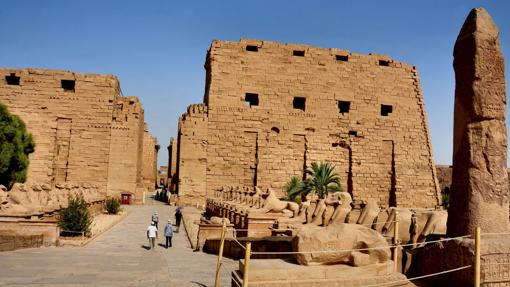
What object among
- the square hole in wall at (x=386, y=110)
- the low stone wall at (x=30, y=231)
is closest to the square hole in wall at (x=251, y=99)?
the square hole in wall at (x=386, y=110)

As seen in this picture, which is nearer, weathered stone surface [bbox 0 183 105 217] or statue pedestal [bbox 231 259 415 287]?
statue pedestal [bbox 231 259 415 287]

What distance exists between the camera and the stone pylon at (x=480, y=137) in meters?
5.10

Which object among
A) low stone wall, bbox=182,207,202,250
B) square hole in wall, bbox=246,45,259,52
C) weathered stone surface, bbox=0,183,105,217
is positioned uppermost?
square hole in wall, bbox=246,45,259,52

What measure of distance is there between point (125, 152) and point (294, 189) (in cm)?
953

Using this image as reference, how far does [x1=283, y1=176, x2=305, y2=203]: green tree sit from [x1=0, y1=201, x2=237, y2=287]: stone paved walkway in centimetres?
1092

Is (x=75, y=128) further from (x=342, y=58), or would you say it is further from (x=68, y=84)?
(x=342, y=58)

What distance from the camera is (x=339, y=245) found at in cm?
494

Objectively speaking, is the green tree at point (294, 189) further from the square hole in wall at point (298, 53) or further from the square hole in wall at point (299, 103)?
the square hole in wall at point (298, 53)

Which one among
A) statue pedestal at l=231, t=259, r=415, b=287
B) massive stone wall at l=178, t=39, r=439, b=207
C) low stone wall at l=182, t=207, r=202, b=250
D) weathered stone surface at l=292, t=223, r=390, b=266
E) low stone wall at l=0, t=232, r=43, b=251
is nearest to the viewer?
statue pedestal at l=231, t=259, r=415, b=287

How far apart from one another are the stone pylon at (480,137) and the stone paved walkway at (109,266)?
3.17m

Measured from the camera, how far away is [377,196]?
82.6ft

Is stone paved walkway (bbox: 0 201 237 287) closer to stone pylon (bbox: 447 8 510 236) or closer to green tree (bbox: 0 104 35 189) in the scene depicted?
stone pylon (bbox: 447 8 510 236)

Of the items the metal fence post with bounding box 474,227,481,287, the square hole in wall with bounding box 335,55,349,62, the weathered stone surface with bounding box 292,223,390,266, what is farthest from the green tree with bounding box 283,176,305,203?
the metal fence post with bounding box 474,227,481,287

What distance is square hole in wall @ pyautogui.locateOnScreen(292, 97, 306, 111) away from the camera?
25219mm
